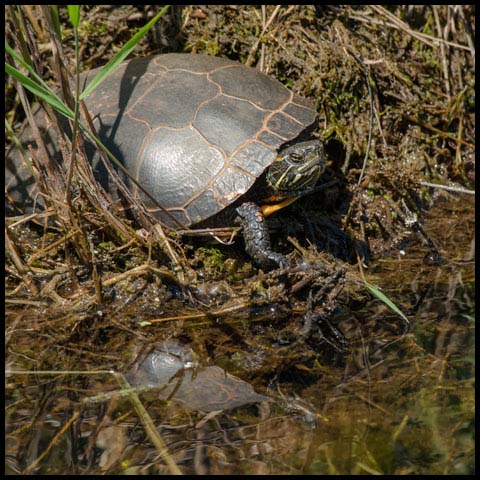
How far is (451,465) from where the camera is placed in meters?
2.56

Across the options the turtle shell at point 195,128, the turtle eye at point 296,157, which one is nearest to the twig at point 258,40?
the turtle shell at point 195,128

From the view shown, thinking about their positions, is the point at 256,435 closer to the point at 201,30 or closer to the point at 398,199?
the point at 398,199

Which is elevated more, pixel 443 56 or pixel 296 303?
pixel 443 56

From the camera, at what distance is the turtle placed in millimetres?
4172

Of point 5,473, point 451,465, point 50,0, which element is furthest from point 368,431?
point 50,0

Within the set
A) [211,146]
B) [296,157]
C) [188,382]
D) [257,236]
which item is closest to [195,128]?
[211,146]

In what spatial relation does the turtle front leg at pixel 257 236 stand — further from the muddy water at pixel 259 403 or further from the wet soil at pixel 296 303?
the muddy water at pixel 259 403

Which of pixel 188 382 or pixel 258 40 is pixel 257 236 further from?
pixel 258 40

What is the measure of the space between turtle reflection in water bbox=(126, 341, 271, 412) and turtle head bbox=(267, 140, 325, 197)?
1.34 meters

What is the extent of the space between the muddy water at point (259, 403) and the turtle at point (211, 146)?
2.55ft

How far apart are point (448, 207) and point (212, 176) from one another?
213cm

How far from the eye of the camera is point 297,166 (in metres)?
4.23

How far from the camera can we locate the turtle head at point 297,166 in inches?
167

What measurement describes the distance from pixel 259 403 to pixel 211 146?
1826 millimetres
